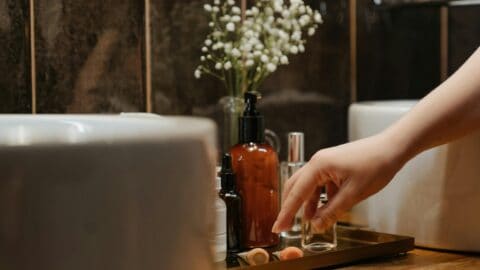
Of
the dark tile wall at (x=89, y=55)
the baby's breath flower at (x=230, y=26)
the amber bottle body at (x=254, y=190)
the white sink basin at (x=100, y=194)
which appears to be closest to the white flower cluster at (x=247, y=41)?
the baby's breath flower at (x=230, y=26)

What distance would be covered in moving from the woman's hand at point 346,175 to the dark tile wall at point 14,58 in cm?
48

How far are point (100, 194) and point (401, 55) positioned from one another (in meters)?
1.44

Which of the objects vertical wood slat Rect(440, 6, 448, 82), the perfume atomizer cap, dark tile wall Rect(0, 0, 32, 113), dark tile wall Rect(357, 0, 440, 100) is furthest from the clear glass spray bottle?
vertical wood slat Rect(440, 6, 448, 82)

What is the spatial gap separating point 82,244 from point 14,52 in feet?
2.69

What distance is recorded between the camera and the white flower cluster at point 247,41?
4.13 ft

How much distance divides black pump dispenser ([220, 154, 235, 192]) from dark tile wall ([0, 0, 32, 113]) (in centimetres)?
33

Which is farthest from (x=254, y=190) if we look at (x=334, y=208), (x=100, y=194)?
(x=100, y=194)

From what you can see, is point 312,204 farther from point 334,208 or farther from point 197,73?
point 197,73

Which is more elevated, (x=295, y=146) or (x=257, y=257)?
(x=295, y=146)

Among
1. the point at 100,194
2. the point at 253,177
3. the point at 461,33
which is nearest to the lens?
the point at 100,194

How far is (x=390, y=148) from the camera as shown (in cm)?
84

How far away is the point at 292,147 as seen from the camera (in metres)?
1.15

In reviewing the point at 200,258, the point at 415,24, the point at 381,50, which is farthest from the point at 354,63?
the point at 200,258

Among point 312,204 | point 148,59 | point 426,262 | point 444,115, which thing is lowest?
point 426,262
